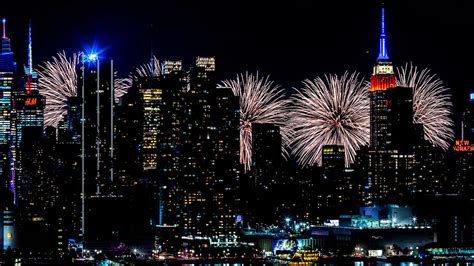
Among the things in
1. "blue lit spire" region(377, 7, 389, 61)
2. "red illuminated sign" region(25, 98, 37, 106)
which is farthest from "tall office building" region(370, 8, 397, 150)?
"red illuminated sign" region(25, 98, 37, 106)

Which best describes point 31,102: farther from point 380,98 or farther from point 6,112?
point 380,98

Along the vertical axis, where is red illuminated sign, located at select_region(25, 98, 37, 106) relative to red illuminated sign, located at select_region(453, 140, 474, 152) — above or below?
above

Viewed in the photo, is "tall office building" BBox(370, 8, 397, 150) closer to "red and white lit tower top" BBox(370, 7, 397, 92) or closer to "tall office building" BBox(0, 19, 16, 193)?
"red and white lit tower top" BBox(370, 7, 397, 92)

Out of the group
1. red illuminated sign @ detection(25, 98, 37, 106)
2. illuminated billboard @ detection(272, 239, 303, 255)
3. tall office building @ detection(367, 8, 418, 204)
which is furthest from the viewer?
tall office building @ detection(367, 8, 418, 204)

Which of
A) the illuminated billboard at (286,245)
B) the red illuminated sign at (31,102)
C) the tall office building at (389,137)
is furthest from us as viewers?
the tall office building at (389,137)

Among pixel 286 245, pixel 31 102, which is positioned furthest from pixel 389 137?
pixel 31 102

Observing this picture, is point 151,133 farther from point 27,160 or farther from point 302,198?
point 302,198

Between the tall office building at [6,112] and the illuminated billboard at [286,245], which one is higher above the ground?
the tall office building at [6,112]

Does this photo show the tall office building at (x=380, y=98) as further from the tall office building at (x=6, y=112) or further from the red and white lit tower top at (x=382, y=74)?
the tall office building at (x=6, y=112)

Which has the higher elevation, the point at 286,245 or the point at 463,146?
the point at 463,146

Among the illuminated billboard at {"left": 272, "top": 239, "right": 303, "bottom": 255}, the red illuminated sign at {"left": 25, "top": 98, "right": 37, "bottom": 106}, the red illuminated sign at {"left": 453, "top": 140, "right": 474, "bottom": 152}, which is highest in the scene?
the red illuminated sign at {"left": 25, "top": 98, "right": 37, "bottom": 106}

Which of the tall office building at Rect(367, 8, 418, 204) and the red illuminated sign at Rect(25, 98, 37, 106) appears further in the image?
the tall office building at Rect(367, 8, 418, 204)

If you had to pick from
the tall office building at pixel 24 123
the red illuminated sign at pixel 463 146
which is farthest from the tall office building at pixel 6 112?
the red illuminated sign at pixel 463 146
